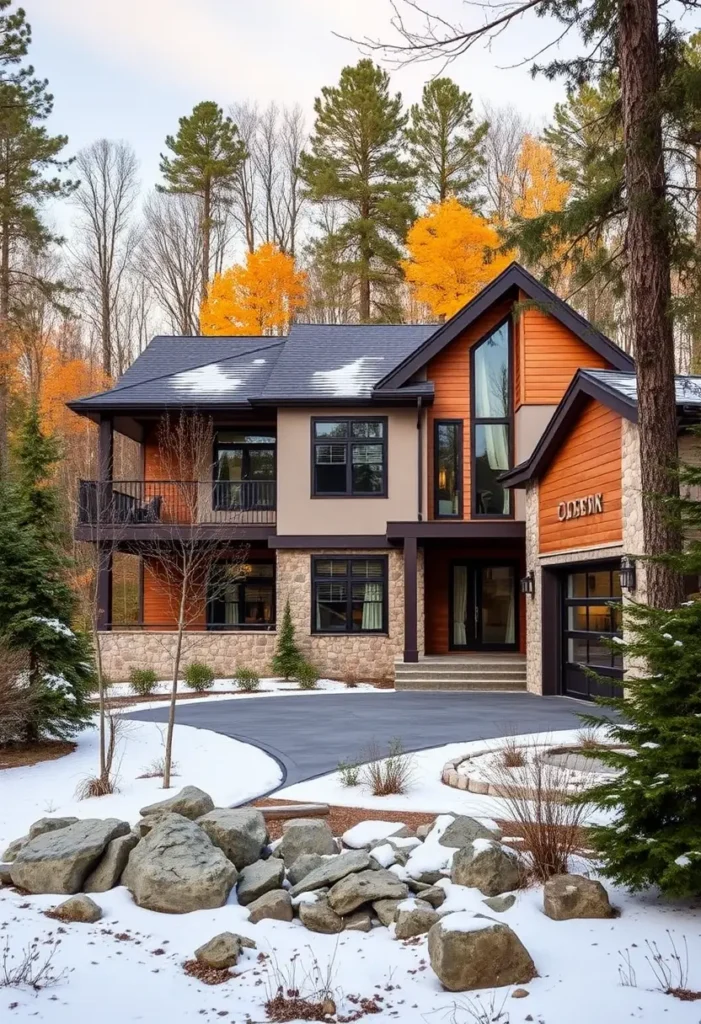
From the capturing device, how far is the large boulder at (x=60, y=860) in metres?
5.62

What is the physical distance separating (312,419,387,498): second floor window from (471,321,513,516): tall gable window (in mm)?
2013

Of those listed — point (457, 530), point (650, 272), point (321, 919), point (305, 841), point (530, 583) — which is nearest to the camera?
point (321, 919)

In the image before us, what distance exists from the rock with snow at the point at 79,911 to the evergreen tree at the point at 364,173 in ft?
84.5

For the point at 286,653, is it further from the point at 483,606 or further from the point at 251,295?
the point at 251,295

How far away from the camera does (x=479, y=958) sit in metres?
4.38

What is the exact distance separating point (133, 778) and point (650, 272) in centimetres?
674

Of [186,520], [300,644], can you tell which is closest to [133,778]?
[300,644]

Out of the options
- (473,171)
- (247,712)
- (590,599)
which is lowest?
(247,712)

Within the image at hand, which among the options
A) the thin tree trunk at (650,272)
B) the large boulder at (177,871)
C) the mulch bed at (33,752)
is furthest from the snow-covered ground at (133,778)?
the thin tree trunk at (650,272)

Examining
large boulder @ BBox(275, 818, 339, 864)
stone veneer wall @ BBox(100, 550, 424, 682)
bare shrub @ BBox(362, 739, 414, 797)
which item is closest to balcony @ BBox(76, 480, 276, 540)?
stone veneer wall @ BBox(100, 550, 424, 682)

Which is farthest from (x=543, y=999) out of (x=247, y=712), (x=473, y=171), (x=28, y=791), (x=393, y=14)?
(x=473, y=171)

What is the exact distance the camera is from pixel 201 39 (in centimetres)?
1567

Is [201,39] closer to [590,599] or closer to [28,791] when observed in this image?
[590,599]

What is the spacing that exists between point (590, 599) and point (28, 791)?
8.99 metres
